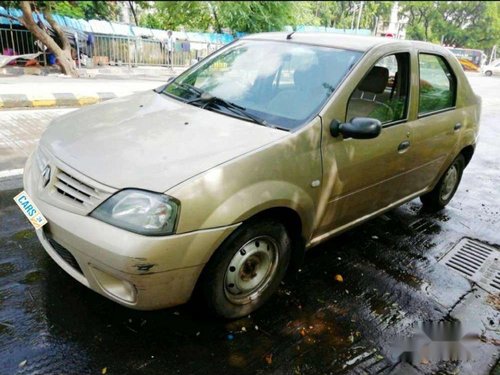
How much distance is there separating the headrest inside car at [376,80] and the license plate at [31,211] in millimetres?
2250

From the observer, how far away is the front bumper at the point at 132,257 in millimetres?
2021

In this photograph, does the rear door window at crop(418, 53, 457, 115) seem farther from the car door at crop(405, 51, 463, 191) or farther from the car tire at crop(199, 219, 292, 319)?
the car tire at crop(199, 219, 292, 319)

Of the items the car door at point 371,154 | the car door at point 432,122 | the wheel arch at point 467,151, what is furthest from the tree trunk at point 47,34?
the wheel arch at point 467,151

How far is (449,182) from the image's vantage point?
183 inches

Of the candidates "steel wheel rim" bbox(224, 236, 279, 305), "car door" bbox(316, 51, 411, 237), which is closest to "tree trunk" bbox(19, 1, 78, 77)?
"steel wheel rim" bbox(224, 236, 279, 305)

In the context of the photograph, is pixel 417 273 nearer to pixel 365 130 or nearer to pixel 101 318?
pixel 365 130

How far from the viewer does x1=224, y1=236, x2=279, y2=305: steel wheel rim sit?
8.07ft

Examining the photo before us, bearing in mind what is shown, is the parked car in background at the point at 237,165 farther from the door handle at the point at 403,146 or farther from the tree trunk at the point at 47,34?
the tree trunk at the point at 47,34

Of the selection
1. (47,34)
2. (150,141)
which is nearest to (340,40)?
(150,141)

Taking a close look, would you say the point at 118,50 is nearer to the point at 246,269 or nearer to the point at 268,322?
the point at 246,269

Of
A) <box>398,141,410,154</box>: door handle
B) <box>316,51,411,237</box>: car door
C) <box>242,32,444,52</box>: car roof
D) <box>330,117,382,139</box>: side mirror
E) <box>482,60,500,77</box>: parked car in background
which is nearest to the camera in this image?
<box>330,117,382,139</box>: side mirror

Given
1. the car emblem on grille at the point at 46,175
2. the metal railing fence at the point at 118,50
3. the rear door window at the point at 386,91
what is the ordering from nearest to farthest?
1. the car emblem on grille at the point at 46,175
2. the rear door window at the point at 386,91
3. the metal railing fence at the point at 118,50

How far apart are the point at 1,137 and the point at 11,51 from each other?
445 cm

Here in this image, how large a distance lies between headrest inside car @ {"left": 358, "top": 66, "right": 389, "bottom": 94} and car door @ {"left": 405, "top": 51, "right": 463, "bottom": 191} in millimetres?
306
